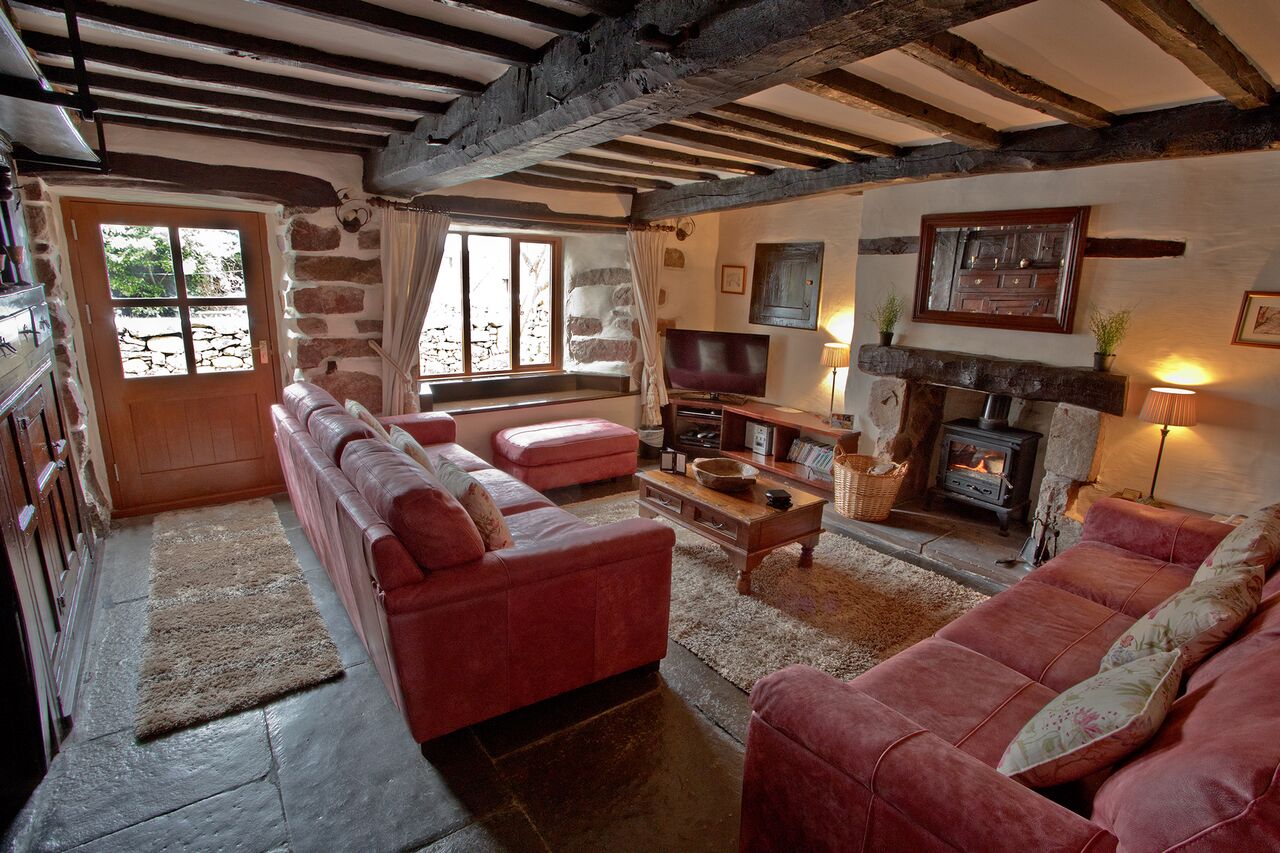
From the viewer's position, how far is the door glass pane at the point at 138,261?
3.59m

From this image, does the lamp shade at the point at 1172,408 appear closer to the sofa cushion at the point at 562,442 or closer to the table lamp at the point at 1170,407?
the table lamp at the point at 1170,407

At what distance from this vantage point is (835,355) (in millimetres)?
4621

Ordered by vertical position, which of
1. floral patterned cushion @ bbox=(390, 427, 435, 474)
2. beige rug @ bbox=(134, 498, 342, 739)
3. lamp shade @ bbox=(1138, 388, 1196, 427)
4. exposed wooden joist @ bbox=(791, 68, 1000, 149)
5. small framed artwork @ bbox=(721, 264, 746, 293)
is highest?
exposed wooden joist @ bbox=(791, 68, 1000, 149)

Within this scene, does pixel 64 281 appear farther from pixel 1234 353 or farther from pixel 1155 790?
pixel 1234 353

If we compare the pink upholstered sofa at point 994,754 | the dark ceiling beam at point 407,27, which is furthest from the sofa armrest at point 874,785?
the dark ceiling beam at point 407,27

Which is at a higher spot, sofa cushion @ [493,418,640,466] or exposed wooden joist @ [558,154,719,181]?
exposed wooden joist @ [558,154,719,181]

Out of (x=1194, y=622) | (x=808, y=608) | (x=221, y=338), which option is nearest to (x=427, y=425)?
(x=221, y=338)

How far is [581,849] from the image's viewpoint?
171 centimetres

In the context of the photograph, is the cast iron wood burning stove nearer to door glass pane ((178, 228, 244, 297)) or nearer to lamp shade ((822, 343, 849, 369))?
→ lamp shade ((822, 343, 849, 369))

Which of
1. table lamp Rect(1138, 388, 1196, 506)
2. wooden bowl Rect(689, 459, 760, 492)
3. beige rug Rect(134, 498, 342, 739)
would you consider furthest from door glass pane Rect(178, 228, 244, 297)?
table lamp Rect(1138, 388, 1196, 506)

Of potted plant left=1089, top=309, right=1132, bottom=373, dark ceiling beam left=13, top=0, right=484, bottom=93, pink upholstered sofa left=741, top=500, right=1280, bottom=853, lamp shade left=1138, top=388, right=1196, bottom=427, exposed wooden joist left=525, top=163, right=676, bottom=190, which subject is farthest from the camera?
exposed wooden joist left=525, top=163, right=676, bottom=190

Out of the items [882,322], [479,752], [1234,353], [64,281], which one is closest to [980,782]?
[479,752]

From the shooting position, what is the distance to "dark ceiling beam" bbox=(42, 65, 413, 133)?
2445 millimetres

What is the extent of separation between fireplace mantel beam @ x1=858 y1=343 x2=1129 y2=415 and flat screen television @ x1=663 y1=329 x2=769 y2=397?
3.27 feet
